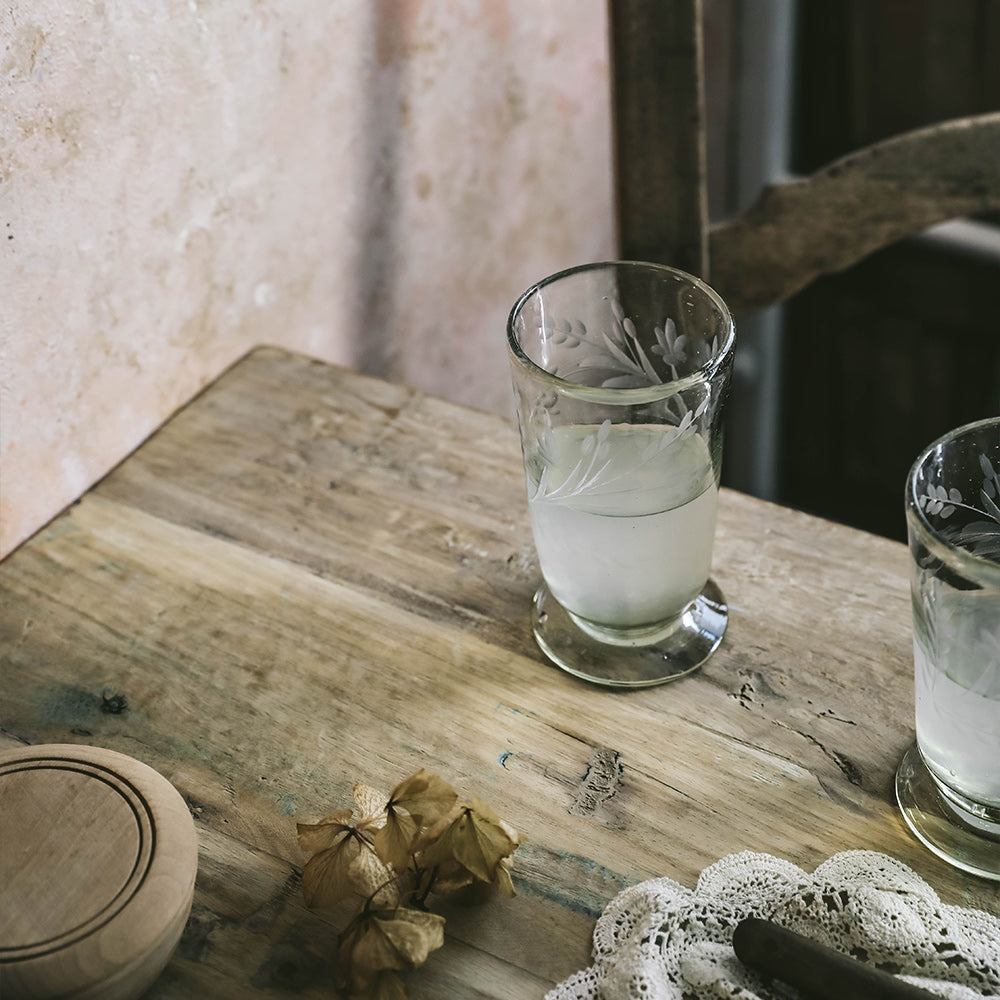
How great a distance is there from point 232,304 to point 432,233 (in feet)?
1.12

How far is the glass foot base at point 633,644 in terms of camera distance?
2.31 ft

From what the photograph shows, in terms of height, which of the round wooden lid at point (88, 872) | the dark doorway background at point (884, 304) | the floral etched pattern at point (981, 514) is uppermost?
the floral etched pattern at point (981, 514)

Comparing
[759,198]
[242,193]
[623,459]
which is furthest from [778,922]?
[759,198]

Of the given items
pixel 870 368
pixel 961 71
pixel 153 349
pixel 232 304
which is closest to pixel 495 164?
pixel 232 304

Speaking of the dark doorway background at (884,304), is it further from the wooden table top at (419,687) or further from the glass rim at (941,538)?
the glass rim at (941,538)

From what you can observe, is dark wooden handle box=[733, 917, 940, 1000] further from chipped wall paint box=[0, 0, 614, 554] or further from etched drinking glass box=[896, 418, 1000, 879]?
chipped wall paint box=[0, 0, 614, 554]

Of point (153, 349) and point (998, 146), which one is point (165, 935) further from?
point (998, 146)

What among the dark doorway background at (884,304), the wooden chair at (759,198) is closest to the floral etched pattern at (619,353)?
the wooden chair at (759,198)

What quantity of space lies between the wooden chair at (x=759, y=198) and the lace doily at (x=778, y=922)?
76cm

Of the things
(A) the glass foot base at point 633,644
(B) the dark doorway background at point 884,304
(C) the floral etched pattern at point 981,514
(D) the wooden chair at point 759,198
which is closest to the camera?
(C) the floral etched pattern at point 981,514

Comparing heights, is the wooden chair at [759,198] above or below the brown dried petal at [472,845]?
above

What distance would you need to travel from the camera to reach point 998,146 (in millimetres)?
1123

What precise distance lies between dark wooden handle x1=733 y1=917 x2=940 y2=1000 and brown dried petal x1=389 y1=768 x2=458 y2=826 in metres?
0.16

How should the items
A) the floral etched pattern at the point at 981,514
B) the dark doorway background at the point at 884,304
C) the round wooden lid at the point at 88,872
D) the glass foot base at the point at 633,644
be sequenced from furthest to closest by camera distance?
1. the dark doorway background at the point at 884,304
2. the glass foot base at the point at 633,644
3. the floral etched pattern at the point at 981,514
4. the round wooden lid at the point at 88,872
